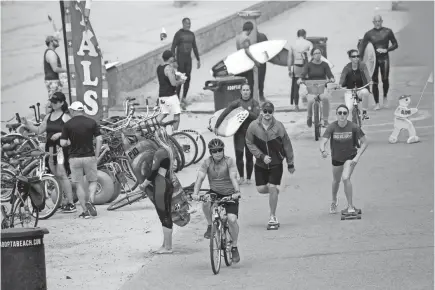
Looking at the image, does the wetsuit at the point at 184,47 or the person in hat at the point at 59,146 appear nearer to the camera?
the person in hat at the point at 59,146

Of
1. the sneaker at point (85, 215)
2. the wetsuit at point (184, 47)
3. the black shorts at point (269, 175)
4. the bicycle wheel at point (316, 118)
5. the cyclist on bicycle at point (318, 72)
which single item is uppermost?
the wetsuit at point (184, 47)

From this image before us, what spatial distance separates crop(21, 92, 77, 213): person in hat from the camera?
18219mm

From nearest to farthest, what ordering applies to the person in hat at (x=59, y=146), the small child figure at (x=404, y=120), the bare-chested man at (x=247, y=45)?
the person in hat at (x=59, y=146) < the small child figure at (x=404, y=120) < the bare-chested man at (x=247, y=45)

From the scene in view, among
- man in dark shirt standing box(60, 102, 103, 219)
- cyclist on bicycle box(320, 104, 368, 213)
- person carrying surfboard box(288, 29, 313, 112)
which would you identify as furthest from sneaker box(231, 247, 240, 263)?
person carrying surfboard box(288, 29, 313, 112)

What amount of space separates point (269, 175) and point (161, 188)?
6.55 feet

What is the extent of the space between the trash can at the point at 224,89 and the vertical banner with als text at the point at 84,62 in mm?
4017

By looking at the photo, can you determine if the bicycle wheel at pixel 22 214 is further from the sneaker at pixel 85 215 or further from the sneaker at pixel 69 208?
the sneaker at pixel 69 208

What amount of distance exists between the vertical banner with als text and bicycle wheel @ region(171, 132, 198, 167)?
67.3 inches

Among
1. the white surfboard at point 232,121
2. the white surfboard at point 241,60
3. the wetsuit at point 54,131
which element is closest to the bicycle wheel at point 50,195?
the wetsuit at point 54,131

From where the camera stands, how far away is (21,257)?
1288 centimetres

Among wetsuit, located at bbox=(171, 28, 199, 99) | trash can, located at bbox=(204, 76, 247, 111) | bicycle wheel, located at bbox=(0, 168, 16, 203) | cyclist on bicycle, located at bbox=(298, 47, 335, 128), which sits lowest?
bicycle wheel, located at bbox=(0, 168, 16, 203)

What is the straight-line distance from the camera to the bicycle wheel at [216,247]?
13.9 metres

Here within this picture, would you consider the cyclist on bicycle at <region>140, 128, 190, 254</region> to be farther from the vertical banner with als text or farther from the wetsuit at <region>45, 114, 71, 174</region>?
the vertical banner with als text

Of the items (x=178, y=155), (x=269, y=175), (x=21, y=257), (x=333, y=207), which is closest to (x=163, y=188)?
(x=269, y=175)
